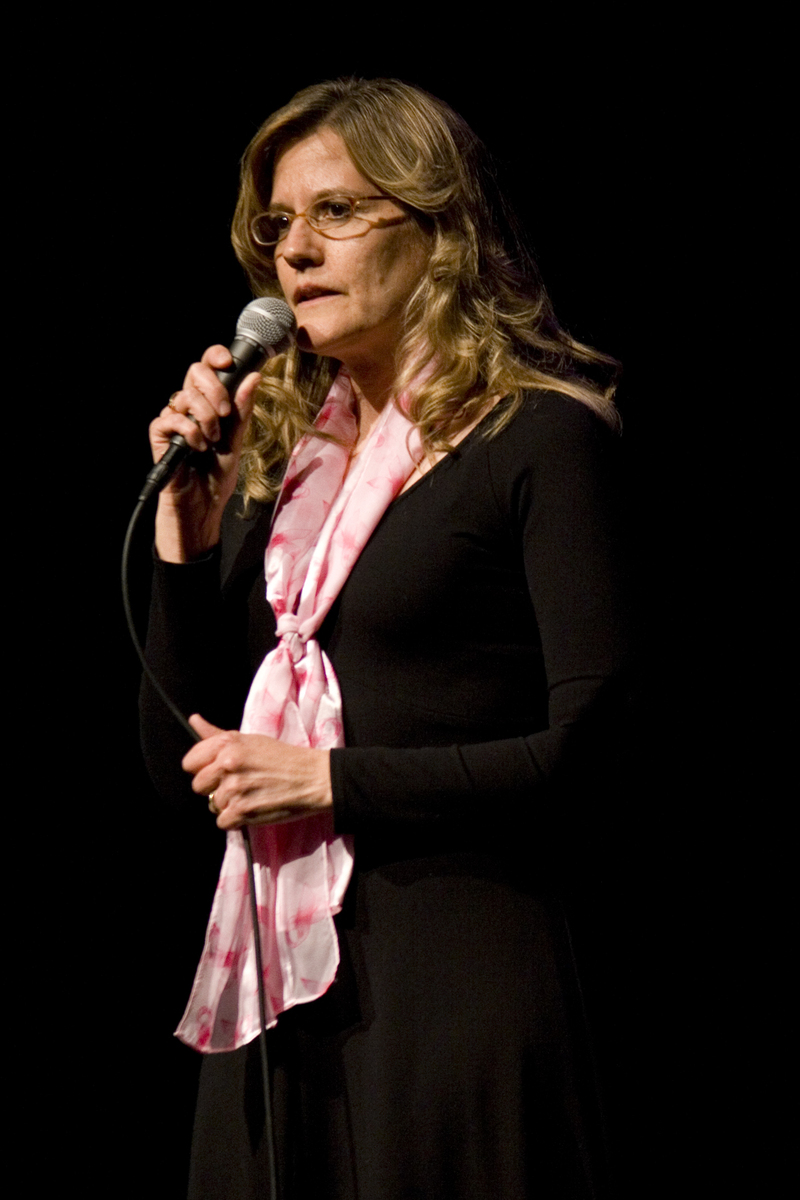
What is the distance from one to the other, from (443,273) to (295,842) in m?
0.72

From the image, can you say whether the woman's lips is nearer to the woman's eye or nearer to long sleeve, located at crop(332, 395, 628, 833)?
the woman's eye

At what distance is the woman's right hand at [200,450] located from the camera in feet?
4.07

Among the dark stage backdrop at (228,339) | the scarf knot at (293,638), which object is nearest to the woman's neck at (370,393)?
the scarf knot at (293,638)

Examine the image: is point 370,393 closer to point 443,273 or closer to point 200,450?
point 443,273

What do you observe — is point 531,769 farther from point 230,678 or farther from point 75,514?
point 75,514

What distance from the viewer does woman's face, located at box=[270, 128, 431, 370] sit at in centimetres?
142

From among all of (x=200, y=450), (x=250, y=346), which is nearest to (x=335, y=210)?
(x=250, y=346)

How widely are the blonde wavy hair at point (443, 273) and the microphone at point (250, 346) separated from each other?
183 millimetres

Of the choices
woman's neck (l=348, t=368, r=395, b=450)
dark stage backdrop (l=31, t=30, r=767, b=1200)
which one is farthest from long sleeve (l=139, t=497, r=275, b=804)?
dark stage backdrop (l=31, t=30, r=767, b=1200)

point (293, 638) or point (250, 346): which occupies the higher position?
point (250, 346)

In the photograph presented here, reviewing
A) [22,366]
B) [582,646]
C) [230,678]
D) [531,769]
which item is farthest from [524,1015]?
[22,366]

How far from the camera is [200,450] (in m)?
1.26

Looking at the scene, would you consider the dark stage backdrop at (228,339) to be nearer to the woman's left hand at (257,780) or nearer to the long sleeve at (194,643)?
the long sleeve at (194,643)

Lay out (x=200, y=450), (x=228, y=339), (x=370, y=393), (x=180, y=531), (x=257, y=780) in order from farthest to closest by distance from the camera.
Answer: (x=228, y=339), (x=370, y=393), (x=180, y=531), (x=200, y=450), (x=257, y=780)
